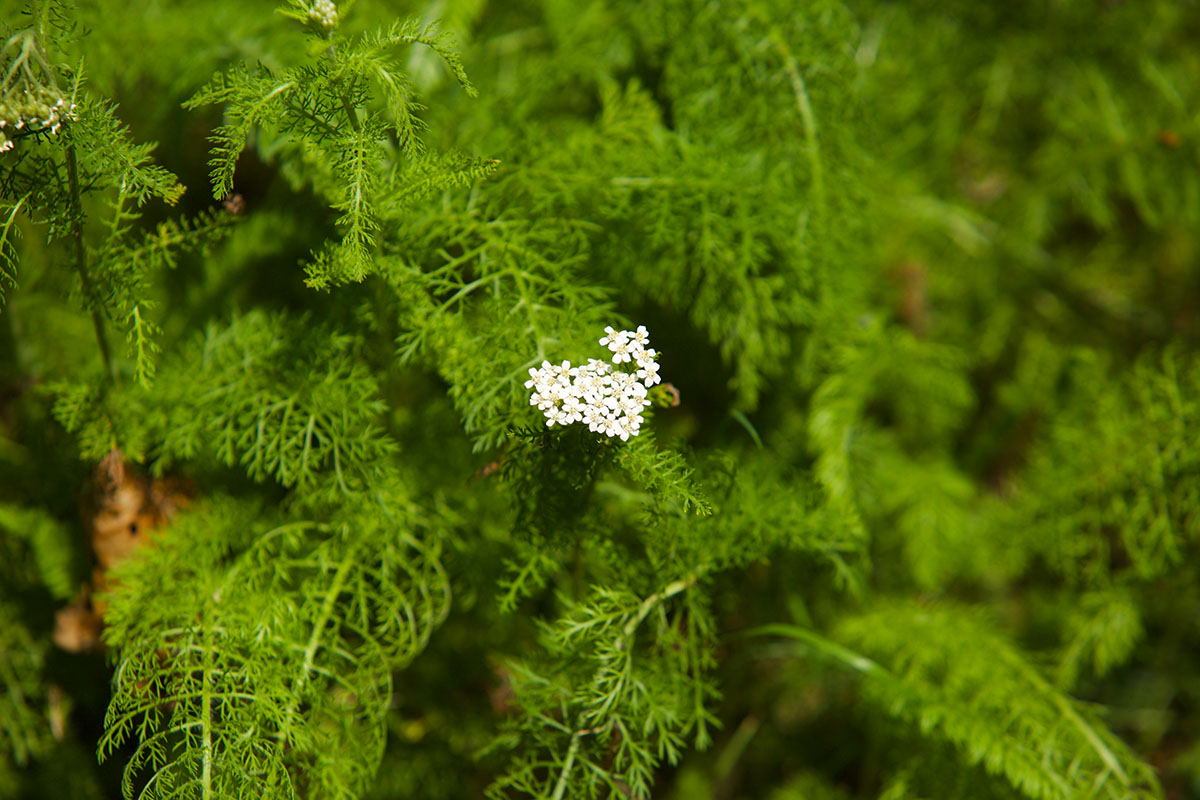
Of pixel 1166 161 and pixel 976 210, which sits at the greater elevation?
pixel 1166 161

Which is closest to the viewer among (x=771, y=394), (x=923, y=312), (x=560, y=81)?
(x=560, y=81)

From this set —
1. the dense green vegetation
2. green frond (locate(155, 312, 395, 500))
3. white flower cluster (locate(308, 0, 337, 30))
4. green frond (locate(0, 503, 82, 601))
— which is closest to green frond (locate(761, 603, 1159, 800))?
the dense green vegetation

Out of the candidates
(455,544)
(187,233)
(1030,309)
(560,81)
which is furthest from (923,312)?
(187,233)

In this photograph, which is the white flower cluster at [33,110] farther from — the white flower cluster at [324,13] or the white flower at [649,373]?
the white flower at [649,373]

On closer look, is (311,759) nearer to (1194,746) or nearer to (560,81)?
(560,81)

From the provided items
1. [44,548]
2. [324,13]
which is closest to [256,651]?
[44,548]

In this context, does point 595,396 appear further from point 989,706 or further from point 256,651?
point 989,706
